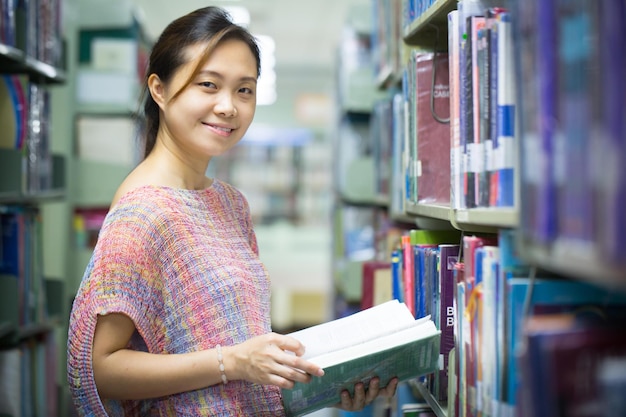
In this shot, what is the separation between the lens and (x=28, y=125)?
245cm

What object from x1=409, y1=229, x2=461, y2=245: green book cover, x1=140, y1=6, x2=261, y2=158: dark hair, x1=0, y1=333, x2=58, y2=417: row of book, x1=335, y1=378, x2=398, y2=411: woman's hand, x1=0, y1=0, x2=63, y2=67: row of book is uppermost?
x1=0, y1=0, x2=63, y2=67: row of book

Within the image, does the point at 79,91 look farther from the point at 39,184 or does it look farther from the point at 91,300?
the point at 91,300

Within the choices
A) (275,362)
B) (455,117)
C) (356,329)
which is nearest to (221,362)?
(275,362)

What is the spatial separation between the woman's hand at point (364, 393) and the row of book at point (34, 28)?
159 centimetres

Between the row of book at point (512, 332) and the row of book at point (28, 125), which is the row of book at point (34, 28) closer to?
the row of book at point (28, 125)

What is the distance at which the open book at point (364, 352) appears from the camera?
1.17 meters

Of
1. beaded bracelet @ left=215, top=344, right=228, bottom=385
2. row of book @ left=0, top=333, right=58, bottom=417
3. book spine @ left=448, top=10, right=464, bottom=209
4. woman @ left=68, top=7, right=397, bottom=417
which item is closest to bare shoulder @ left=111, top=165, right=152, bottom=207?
woman @ left=68, top=7, right=397, bottom=417

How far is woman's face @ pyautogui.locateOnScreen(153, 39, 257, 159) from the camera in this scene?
4.56ft

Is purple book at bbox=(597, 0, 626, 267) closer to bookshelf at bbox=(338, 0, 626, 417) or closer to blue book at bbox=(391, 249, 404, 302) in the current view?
bookshelf at bbox=(338, 0, 626, 417)

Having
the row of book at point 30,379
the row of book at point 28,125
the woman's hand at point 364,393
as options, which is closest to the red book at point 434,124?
the woman's hand at point 364,393

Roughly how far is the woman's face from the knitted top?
0.12 meters

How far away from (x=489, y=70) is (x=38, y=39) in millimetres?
1967

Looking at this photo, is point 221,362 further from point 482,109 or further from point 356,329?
point 482,109

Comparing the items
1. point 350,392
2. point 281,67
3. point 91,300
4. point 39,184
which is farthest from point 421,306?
point 281,67
